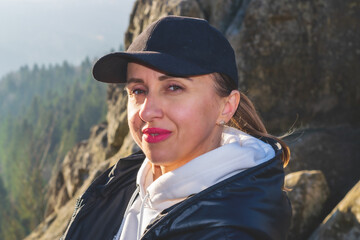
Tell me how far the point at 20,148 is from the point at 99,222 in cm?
7950

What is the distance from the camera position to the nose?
7.07ft

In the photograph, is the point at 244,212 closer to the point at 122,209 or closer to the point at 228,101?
the point at 228,101

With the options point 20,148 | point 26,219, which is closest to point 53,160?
point 20,148

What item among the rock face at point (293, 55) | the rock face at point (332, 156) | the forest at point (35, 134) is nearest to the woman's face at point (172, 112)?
the rock face at point (332, 156)

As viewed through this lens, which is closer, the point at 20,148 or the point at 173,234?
the point at 173,234

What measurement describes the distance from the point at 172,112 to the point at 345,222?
3.54 meters

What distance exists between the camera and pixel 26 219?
144 feet

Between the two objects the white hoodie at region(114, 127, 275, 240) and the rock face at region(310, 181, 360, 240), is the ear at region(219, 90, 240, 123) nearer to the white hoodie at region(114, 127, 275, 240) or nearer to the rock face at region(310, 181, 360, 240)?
the white hoodie at region(114, 127, 275, 240)

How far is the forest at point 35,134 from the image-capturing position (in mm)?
40062

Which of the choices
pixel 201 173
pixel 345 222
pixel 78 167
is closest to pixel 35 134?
pixel 78 167

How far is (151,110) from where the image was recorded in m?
2.16

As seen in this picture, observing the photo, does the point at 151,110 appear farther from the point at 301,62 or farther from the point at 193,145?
the point at 301,62

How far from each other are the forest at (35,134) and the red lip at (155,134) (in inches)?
1345

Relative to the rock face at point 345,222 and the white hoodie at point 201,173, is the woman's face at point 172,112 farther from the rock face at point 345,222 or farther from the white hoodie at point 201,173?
the rock face at point 345,222
